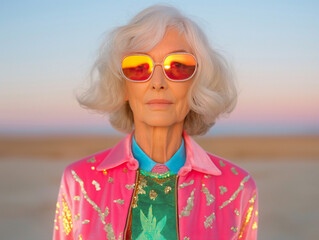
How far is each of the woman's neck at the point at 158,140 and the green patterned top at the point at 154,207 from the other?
15 cm

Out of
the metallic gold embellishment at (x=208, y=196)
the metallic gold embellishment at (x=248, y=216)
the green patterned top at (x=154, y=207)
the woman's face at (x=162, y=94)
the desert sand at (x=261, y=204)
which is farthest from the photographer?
the desert sand at (x=261, y=204)

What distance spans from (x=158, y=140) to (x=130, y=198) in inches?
17.2

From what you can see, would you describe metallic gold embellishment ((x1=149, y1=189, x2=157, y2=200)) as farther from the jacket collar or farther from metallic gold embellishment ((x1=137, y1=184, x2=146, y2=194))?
the jacket collar

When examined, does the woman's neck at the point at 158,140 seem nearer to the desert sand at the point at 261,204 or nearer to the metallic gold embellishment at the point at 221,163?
the metallic gold embellishment at the point at 221,163

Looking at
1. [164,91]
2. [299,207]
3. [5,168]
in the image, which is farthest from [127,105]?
[5,168]

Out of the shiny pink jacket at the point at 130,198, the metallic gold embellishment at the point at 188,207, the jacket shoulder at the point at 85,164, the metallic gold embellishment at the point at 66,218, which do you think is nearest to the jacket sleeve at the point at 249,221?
the shiny pink jacket at the point at 130,198

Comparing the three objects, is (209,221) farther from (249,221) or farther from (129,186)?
(129,186)

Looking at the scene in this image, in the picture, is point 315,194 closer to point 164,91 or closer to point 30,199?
point 30,199

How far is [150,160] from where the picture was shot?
3.24 m

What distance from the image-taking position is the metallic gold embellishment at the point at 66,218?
10.7 ft

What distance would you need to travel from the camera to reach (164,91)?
3.09 metres

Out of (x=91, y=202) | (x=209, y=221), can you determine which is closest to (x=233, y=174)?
(x=209, y=221)

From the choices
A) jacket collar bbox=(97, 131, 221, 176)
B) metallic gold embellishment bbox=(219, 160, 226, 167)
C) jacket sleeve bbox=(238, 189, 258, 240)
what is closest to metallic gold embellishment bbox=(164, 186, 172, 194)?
jacket collar bbox=(97, 131, 221, 176)

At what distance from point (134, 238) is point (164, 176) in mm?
442
